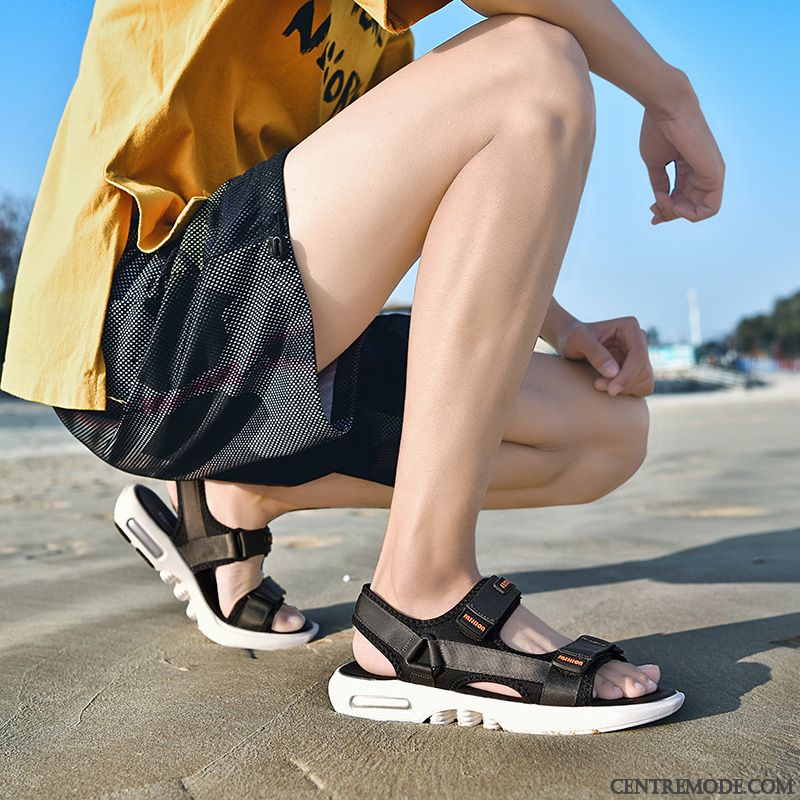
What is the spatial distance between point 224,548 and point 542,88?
875mm

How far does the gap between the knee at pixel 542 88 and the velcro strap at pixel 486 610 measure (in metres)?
0.56

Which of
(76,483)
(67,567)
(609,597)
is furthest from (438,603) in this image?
(76,483)

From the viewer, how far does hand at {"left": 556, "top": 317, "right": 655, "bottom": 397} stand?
1511 millimetres

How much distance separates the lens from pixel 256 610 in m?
1.45

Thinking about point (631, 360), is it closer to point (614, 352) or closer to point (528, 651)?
point (614, 352)

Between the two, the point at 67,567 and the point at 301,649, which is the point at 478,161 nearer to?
the point at 301,649

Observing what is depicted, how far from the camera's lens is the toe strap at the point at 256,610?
57.0 inches

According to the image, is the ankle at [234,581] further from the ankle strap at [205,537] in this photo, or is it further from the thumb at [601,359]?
the thumb at [601,359]

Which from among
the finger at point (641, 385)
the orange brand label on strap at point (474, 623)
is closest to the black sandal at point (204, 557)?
the orange brand label on strap at point (474, 623)

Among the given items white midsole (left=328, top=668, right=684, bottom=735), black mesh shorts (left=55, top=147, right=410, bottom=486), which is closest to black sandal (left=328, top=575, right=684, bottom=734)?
white midsole (left=328, top=668, right=684, bottom=735)

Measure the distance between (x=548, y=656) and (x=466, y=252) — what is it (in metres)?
0.50

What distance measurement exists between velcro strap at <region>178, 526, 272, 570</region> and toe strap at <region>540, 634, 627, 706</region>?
0.61 meters

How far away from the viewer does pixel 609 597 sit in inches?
65.8

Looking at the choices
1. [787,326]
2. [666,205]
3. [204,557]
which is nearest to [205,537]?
[204,557]
